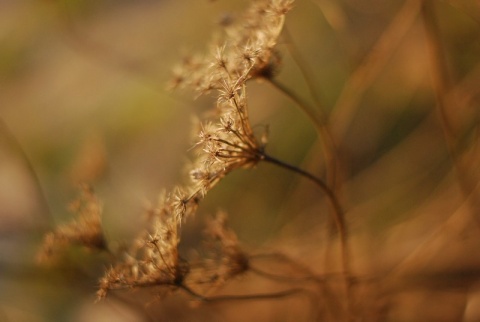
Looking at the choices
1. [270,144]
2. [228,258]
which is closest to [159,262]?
[228,258]

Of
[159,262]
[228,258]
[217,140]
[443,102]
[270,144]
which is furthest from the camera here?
[270,144]

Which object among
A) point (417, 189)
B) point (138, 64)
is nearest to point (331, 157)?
point (417, 189)

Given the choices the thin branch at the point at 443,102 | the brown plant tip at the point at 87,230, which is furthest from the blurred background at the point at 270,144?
the brown plant tip at the point at 87,230

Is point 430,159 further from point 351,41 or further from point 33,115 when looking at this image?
point 33,115

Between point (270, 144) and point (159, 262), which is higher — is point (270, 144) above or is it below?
above

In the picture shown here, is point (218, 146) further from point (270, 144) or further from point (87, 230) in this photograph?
point (270, 144)

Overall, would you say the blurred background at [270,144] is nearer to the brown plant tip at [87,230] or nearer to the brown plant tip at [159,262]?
the brown plant tip at [87,230]

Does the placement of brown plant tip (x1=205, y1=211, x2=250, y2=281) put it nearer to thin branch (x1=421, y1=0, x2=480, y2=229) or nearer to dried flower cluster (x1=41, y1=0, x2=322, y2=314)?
dried flower cluster (x1=41, y1=0, x2=322, y2=314)

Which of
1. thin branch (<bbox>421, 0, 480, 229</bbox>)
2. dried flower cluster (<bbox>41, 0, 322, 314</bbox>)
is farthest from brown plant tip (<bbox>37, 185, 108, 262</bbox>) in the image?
thin branch (<bbox>421, 0, 480, 229</bbox>)
